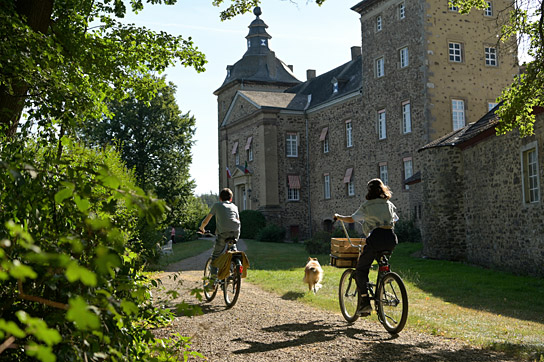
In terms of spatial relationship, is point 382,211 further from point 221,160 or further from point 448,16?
point 221,160

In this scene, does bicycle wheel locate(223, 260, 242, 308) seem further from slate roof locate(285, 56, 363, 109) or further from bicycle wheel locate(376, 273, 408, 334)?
slate roof locate(285, 56, 363, 109)

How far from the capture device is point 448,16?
2991 centimetres

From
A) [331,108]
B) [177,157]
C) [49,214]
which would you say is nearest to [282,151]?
[331,108]

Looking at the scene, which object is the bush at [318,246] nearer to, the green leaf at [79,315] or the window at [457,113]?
the window at [457,113]

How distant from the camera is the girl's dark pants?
7.24 m

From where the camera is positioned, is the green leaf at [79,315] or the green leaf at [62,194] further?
the green leaf at [62,194]

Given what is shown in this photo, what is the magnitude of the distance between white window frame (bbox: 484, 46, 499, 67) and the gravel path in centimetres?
2545

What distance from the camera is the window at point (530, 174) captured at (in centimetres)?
1480

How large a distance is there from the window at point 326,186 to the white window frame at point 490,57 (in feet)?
42.6

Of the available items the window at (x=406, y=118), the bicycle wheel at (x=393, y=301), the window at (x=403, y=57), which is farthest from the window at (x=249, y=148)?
the bicycle wheel at (x=393, y=301)

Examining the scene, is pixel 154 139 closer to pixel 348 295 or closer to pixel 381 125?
pixel 381 125

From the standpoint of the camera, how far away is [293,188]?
1631 inches

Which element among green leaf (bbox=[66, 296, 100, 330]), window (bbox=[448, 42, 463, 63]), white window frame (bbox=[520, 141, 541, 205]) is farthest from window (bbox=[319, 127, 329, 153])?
green leaf (bbox=[66, 296, 100, 330])

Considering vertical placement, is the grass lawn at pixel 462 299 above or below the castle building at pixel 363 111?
below
